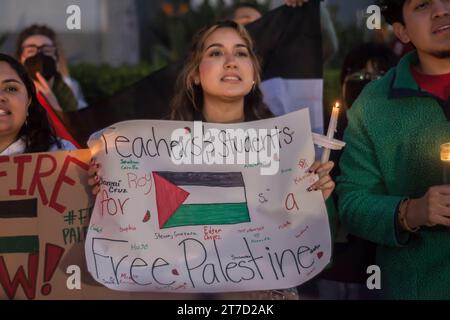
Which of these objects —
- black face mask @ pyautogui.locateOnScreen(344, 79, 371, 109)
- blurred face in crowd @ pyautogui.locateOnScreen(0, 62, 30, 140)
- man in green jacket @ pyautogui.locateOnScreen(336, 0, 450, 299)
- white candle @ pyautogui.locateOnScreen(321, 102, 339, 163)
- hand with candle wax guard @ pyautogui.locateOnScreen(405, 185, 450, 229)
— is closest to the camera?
hand with candle wax guard @ pyautogui.locateOnScreen(405, 185, 450, 229)

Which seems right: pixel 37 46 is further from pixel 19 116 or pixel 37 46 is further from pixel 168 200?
pixel 168 200

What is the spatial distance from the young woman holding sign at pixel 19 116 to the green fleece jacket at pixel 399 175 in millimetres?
1083

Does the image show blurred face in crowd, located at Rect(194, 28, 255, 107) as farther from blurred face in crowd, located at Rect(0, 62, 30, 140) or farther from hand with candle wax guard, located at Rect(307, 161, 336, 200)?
blurred face in crowd, located at Rect(0, 62, 30, 140)

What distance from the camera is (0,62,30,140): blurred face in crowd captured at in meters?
3.05

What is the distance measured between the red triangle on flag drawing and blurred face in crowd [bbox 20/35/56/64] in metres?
1.69

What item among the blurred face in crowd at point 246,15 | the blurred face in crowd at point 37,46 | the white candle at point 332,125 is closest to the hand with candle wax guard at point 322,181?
the white candle at point 332,125

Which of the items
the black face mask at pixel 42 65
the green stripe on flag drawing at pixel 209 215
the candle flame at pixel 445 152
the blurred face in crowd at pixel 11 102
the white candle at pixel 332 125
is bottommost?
the green stripe on flag drawing at pixel 209 215

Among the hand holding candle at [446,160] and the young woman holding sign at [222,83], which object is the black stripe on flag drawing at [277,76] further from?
the hand holding candle at [446,160]

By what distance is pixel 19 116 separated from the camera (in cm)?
310

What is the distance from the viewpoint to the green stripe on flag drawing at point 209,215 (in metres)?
2.91

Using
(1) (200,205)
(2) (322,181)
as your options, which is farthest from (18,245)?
(2) (322,181)

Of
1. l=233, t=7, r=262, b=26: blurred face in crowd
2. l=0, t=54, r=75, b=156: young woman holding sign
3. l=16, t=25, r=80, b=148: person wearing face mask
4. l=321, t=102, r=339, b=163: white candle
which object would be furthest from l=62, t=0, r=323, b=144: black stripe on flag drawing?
l=321, t=102, r=339, b=163: white candle

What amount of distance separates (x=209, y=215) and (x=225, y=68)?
1.69 ft

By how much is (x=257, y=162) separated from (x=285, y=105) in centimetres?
78
